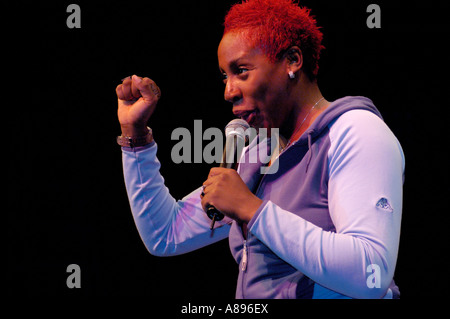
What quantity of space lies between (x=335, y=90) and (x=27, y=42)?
1.44m

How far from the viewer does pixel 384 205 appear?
105 cm

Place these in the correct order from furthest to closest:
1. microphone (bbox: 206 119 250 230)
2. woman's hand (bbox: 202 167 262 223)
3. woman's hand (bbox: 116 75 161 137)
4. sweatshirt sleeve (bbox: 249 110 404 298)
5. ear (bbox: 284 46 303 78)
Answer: woman's hand (bbox: 116 75 161 137)
ear (bbox: 284 46 303 78)
microphone (bbox: 206 119 250 230)
woman's hand (bbox: 202 167 262 223)
sweatshirt sleeve (bbox: 249 110 404 298)

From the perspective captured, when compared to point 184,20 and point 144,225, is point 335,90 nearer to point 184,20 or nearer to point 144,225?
point 184,20

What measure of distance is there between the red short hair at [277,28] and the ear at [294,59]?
0.02 meters

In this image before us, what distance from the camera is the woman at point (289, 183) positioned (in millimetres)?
1036

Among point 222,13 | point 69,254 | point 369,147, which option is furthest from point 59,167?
point 369,147

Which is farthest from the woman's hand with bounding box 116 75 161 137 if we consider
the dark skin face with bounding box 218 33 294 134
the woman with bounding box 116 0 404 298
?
the dark skin face with bounding box 218 33 294 134

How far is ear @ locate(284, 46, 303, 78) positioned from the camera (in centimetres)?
140

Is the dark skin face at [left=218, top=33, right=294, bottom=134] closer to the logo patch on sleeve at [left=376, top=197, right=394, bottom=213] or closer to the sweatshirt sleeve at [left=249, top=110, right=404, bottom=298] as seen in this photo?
the sweatshirt sleeve at [left=249, top=110, right=404, bottom=298]

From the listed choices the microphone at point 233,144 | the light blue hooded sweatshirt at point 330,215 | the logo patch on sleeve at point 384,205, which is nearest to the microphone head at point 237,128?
the microphone at point 233,144

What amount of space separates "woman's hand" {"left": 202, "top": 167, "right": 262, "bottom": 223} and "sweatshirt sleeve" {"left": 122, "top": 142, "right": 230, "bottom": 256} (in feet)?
1.42

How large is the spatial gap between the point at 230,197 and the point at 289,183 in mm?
213

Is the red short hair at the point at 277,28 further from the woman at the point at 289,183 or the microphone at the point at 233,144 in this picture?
the microphone at the point at 233,144

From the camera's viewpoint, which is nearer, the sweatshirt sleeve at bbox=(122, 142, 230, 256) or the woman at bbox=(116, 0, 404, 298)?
the woman at bbox=(116, 0, 404, 298)
